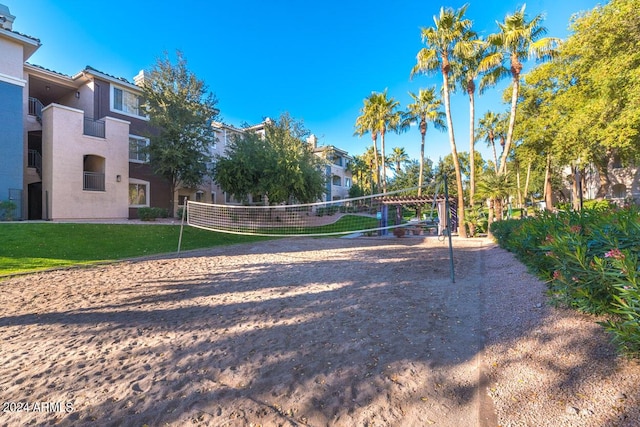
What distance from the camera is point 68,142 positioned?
15.1 meters

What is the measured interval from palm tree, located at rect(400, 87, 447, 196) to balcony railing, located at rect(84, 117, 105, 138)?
24.7m

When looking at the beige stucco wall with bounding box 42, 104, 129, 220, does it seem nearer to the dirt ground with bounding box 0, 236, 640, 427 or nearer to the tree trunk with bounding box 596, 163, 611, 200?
the dirt ground with bounding box 0, 236, 640, 427

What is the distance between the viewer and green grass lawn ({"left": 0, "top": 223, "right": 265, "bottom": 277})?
820cm

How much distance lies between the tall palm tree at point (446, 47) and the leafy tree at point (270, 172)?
901 centimetres

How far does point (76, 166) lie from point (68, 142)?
4.27ft

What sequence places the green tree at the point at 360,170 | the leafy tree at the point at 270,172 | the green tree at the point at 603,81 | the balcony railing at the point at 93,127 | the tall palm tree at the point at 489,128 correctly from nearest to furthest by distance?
the green tree at the point at 603,81
the balcony railing at the point at 93,127
the leafy tree at the point at 270,172
the tall palm tree at the point at 489,128
the green tree at the point at 360,170

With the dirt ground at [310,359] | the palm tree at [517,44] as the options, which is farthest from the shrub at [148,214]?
the palm tree at [517,44]

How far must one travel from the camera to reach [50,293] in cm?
551

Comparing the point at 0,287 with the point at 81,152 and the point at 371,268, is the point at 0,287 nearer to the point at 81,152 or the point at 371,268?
the point at 371,268

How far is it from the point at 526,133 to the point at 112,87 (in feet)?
95.9

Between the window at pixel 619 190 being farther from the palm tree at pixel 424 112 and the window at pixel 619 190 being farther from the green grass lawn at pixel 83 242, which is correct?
the green grass lawn at pixel 83 242

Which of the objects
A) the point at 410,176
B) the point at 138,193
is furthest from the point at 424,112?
the point at 138,193

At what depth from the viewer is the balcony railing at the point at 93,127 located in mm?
16250

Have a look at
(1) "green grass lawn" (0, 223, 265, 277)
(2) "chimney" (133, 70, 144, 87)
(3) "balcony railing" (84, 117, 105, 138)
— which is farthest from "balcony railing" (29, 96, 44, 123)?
(1) "green grass lawn" (0, 223, 265, 277)
